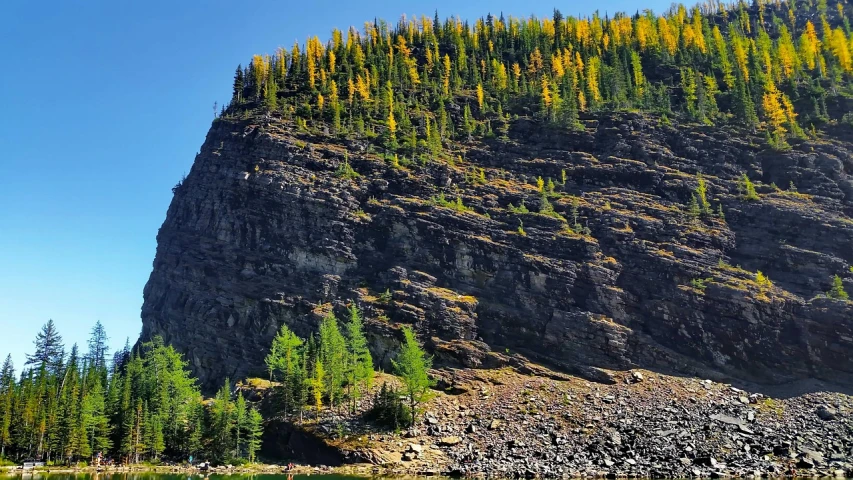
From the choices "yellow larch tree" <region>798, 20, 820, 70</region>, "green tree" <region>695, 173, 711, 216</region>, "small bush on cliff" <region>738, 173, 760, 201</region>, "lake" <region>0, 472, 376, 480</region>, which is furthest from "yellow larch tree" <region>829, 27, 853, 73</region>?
"lake" <region>0, 472, 376, 480</region>

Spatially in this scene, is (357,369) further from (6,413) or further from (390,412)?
(6,413)

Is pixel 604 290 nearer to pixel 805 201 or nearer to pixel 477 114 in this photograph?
pixel 805 201

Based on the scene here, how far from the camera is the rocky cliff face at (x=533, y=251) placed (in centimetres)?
9506

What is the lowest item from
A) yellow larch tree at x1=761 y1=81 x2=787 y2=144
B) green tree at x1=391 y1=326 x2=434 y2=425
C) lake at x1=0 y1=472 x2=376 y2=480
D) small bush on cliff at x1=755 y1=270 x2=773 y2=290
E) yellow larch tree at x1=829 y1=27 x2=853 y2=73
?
lake at x1=0 y1=472 x2=376 y2=480

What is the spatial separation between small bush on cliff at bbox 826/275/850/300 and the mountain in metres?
0.97

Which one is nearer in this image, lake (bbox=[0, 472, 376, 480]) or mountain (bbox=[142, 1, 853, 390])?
lake (bbox=[0, 472, 376, 480])

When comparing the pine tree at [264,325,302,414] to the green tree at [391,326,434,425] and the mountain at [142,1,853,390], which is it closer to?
the mountain at [142,1,853,390]

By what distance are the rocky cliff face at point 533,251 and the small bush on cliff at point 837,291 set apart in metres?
2.48

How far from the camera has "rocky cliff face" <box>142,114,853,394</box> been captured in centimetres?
9506

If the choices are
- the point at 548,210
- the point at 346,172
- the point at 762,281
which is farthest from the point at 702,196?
the point at 346,172

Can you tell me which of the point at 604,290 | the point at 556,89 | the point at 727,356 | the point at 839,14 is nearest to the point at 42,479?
the point at 604,290

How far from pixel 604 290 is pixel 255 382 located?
210 feet

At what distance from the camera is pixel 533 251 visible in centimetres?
11006

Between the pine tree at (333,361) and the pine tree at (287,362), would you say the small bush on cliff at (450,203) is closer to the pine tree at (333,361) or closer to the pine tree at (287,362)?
the pine tree at (333,361)
